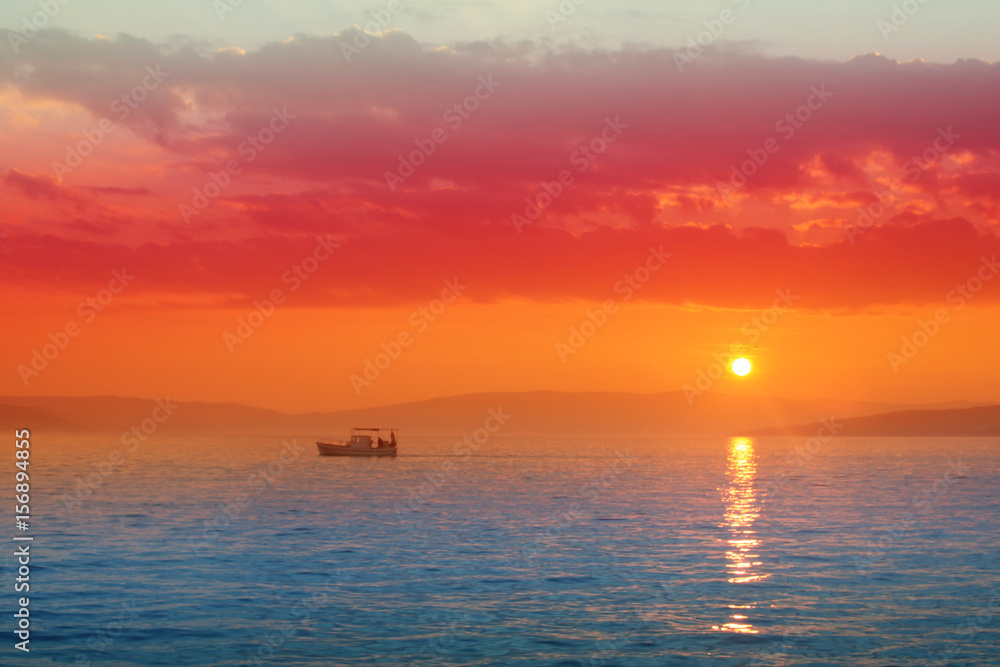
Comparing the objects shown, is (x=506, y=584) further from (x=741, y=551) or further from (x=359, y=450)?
(x=359, y=450)

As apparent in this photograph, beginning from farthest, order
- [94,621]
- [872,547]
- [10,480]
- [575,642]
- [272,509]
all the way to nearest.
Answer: [10,480] → [272,509] → [872,547] → [94,621] → [575,642]

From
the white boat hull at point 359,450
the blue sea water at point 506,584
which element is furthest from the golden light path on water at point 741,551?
the white boat hull at point 359,450

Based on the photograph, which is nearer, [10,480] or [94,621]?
[94,621]

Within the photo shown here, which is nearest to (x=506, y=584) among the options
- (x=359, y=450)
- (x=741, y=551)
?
(x=741, y=551)

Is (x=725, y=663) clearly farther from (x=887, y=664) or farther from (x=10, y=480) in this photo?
(x=10, y=480)

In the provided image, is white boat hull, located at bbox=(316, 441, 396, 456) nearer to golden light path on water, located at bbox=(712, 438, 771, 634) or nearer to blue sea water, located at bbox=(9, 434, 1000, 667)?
golden light path on water, located at bbox=(712, 438, 771, 634)

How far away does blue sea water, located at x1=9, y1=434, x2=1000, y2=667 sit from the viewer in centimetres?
2858

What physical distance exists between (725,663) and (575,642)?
5075 mm

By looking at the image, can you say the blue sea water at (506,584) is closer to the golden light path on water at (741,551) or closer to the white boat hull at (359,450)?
the golden light path on water at (741,551)

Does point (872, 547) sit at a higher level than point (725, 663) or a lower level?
higher

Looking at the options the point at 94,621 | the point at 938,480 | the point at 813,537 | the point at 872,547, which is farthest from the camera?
the point at 938,480

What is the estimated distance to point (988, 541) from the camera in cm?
5559

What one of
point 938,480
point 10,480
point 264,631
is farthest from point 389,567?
point 938,480

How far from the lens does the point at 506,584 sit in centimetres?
3938
